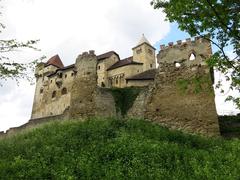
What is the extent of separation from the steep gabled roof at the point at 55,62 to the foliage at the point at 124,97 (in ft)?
132

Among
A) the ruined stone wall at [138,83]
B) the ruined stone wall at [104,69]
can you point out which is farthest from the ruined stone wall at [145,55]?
the ruined stone wall at [138,83]

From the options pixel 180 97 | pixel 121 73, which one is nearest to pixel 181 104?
pixel 180 97

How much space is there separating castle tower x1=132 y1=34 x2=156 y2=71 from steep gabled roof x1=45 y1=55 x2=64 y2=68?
13.7 metres

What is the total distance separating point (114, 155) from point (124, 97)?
9852 millimetres

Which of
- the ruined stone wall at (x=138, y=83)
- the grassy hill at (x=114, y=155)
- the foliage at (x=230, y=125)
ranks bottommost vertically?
the grassy hill at (x=114, y=155)

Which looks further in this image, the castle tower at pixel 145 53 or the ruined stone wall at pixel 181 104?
the castle tower at pixel 145 53

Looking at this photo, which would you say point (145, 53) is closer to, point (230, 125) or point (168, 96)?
point (168, 96)

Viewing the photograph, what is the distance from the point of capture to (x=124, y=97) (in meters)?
24.8

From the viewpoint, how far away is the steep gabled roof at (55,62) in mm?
63731

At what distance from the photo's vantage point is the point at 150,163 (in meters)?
14.3

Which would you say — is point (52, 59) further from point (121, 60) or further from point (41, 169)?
point (41, 169)

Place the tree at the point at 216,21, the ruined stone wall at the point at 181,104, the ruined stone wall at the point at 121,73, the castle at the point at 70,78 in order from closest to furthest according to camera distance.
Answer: the tree at the point at 216,21 < the ruined stone wall at the point at 181,104 < the ruined stone wall at the point at 121,73 < the castle at the point at 70,78

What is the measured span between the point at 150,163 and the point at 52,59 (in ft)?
176

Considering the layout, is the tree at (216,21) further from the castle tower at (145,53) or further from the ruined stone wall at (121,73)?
the castle tower at (145,53)
